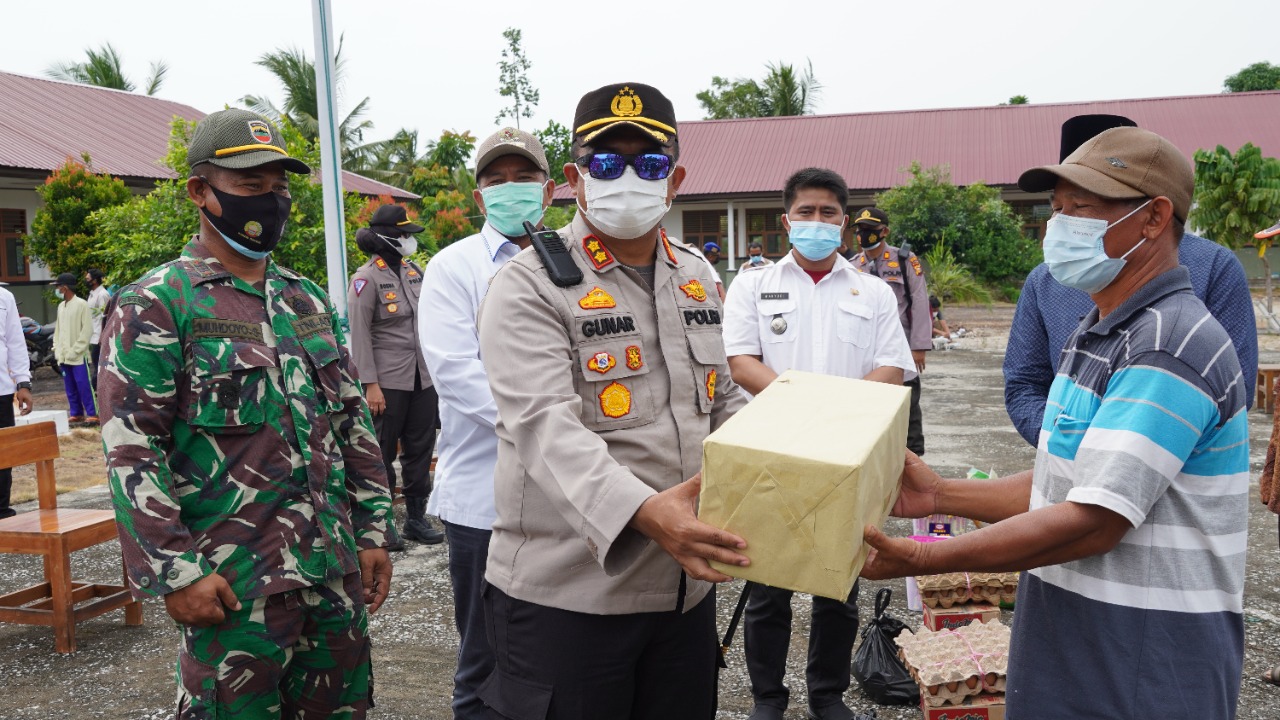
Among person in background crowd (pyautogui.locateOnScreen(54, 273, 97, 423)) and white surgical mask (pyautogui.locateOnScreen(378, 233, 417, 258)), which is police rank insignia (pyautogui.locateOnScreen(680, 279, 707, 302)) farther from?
person in background crowd (pyautogui.locateOnScreen(54, 273, 97, 423))

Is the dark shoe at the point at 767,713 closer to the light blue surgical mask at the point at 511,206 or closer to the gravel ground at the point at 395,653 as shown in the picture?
the gravel ground at the point at 395,653

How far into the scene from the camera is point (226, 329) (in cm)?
243

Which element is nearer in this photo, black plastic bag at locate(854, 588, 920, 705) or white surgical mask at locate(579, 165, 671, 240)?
white surgical mask at locate(579, 165, 671, 240)

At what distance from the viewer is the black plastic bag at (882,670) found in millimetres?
3945

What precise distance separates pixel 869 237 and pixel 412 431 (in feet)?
13.1

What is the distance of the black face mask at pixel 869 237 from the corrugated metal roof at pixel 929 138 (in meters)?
18.4

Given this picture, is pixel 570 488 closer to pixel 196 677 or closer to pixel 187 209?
pixel 196 677

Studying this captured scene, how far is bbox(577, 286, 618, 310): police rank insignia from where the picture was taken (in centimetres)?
212

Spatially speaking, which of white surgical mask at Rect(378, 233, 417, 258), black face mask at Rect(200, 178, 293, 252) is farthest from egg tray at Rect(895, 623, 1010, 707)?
white surgical mask at Rect(378, 233, 417, 258)

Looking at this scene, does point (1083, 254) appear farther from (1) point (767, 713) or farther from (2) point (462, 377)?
(1) point (767, 713)

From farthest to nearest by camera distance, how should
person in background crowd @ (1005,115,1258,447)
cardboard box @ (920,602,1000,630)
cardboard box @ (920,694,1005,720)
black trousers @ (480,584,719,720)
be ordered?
cardboard box @ (920,602,1000,630)
cardboard box @ (920,694,1005,720)
person in background crowd @ (1005,115,1258,447)
black trousers @ (480,584,719,720)

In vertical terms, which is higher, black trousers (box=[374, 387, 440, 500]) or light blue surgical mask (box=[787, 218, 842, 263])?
light blue surgical mask (box=[787, 218, 842, 263])

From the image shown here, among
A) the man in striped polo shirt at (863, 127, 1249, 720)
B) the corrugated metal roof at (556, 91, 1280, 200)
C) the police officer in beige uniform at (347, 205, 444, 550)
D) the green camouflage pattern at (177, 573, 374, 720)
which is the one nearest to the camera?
the man in striped polo shirt at (863, 127, 1249, 720)

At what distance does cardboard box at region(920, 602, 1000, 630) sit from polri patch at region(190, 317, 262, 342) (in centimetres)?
313
